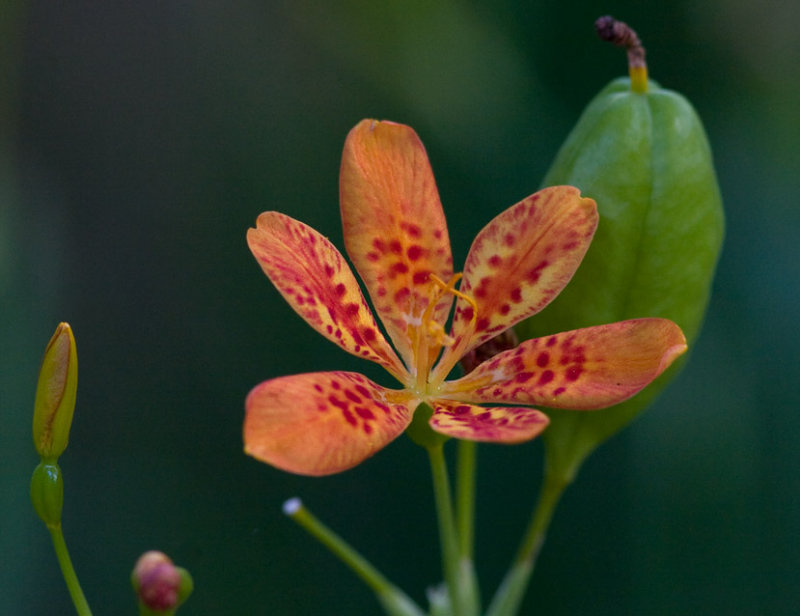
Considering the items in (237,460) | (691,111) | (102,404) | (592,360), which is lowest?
(237,460)

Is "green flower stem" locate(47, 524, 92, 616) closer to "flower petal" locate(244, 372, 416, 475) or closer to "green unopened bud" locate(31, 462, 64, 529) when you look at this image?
"green unopened bud" locate(31, 462, 64, 529)

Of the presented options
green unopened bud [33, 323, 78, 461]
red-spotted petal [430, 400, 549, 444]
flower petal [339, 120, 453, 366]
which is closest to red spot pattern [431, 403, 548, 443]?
red-spotted petal [430, 400, 549, 444]

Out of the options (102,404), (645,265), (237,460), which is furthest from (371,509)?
(645,265)

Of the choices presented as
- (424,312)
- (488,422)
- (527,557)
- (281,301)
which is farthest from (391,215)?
(281,301)

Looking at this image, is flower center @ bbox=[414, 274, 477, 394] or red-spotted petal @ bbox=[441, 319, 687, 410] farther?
flower center @ bbox=[414, 274, 477, 394]

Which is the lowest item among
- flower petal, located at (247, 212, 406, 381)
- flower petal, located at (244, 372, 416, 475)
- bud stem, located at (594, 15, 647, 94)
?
flower petal, located at (244, 372, 416, 475)

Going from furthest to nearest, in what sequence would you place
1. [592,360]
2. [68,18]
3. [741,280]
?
[68,18], [741,280], [592,360]

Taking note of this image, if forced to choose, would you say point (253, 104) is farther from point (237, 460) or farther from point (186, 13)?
point (237, 460)
